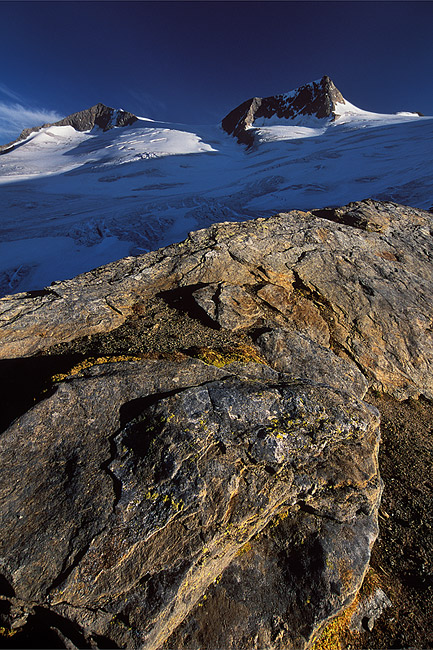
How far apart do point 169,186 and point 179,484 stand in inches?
1694

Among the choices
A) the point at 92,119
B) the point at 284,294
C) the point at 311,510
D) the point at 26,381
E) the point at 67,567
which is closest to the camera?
the point at 67,567

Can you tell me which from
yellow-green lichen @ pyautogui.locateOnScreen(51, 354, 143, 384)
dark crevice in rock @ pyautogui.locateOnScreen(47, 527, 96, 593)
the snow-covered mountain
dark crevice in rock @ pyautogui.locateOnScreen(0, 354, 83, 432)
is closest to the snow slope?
the snow-covered mountain

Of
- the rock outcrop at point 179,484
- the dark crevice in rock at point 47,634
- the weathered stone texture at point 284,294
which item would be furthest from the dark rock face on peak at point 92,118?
the dark crevice in rock at point 47,634

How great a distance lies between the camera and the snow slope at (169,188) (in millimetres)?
24609

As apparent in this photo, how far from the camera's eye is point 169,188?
3912 centimetres

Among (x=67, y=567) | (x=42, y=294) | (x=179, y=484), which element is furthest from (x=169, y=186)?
(x=67, y=567)

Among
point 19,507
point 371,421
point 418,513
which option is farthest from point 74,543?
point 418,513

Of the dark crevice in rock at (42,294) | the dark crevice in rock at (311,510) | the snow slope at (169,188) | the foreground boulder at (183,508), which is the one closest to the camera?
the foreground boulder at (183,508)

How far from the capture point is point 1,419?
340 cm

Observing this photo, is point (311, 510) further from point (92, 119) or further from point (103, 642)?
point (92, 119)

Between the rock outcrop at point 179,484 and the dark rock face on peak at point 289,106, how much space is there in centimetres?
8535

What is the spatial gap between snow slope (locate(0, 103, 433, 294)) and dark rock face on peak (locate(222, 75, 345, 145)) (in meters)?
33.3

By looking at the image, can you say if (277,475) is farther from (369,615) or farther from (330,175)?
(330,175)

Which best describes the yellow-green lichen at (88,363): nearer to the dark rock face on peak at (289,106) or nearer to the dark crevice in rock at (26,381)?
the dark crevice in rock at (26,381)
